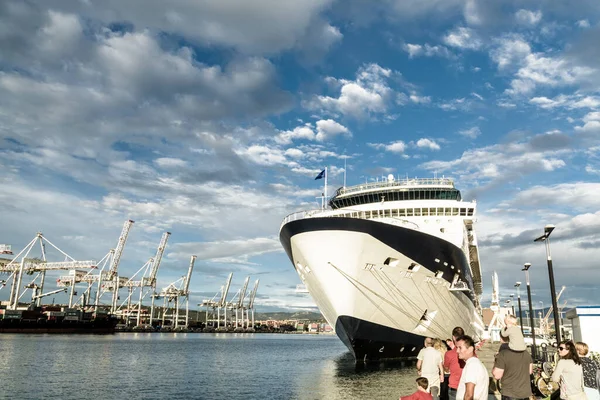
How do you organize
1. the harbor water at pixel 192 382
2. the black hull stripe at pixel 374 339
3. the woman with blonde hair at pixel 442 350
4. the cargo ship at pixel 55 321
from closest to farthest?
the woman with blonde hair at pixel 442 350 < the harbor water at pixel 192 382 < the black hull stripe at pixel 374 339 < the cargo ship at pixel 55 321

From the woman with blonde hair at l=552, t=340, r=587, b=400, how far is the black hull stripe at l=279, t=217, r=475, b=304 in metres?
14.3

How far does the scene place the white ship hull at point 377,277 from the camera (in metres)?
21.7

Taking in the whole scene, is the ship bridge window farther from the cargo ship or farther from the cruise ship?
the cargo ship

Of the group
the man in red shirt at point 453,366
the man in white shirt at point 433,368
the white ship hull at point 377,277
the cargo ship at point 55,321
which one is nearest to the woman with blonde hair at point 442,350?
the man in red shirt at point 453,366

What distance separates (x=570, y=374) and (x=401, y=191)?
987 inches

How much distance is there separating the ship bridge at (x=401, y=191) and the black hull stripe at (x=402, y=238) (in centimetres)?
801

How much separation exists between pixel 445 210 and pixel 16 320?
93144 mm

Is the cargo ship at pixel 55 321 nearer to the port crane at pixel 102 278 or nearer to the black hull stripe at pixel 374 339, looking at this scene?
the port crane at pixel 102 278

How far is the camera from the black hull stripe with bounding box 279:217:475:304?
21547 millimetres

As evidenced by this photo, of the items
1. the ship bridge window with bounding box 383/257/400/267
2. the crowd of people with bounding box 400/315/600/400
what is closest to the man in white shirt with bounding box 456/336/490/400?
the crowd of people with bounding box 400/315/600/400

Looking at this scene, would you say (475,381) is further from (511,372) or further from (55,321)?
(55,321)

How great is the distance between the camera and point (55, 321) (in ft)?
323

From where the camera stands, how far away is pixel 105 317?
111 m

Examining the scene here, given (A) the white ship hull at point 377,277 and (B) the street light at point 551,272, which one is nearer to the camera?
(B) the street light at point 551,272
